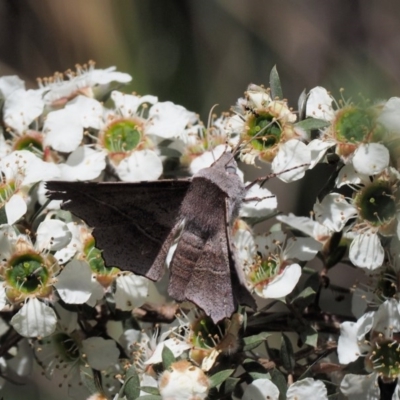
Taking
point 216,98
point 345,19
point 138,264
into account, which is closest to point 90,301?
point 138,264

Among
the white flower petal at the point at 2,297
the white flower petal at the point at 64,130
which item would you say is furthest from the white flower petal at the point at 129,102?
the white flower petal at the point at 2,297

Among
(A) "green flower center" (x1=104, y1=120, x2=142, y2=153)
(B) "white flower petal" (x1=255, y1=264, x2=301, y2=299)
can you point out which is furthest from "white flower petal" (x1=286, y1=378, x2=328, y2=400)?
(A) "green flower center" (x1=104, y1=120, x2=142, y2=153)

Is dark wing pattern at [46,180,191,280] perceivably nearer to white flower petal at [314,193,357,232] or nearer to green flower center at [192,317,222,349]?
green flower center at [192,317,222,349]

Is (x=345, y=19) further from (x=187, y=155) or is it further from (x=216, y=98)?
(x=187, y=155)

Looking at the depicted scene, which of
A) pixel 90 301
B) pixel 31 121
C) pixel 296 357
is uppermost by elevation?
pixel 31 121

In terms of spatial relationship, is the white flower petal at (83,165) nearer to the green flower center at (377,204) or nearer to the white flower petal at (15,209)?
the white flower petal at (15,209)
